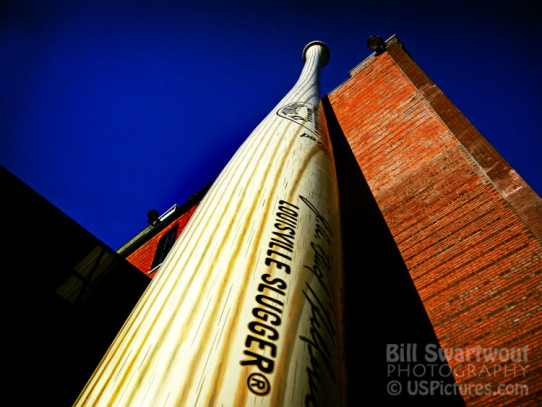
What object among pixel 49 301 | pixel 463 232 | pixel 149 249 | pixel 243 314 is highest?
pixel 149 249

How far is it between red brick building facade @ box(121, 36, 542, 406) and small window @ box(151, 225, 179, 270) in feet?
21.5

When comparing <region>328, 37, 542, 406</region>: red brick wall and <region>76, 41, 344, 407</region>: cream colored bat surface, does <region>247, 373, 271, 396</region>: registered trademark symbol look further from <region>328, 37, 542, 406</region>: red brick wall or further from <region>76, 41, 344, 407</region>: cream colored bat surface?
<region>328, 37, 542, 406</region>: red brick wall

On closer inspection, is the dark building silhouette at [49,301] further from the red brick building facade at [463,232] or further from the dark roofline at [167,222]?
the dark roofline at [167,222]

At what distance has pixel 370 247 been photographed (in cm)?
270

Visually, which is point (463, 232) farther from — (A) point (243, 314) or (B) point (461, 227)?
(A) point (243, 314)

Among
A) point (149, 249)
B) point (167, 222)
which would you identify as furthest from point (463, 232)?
point (149, 249)

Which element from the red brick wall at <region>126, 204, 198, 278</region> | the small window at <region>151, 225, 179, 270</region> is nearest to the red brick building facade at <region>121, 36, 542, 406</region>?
the red brick wall at <region>126, 204, 198, 278</region>

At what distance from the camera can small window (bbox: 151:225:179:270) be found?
931cm

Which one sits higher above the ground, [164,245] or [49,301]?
[164,245]

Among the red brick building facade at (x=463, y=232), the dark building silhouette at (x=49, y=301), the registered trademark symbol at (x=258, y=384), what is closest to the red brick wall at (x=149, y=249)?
the dark building silhouette at (x=49, y=301)

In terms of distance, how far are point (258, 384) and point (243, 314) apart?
11 cm

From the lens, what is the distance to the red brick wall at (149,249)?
9.66 m

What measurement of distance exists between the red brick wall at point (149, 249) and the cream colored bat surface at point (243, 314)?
896 centimetres

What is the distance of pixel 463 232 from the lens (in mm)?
3051
